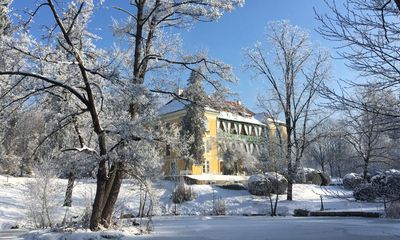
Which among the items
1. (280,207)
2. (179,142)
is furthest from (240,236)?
(280,207)

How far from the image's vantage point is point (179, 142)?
49.1ft

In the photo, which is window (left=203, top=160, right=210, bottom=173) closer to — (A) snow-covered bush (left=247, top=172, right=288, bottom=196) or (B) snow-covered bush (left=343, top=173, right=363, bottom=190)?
(A) snow-covered bush (left=247, top=172, right=288, bottom=196)

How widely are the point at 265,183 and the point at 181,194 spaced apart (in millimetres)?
6301

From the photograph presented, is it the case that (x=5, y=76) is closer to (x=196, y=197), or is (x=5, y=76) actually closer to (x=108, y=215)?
(x=108, y=215)

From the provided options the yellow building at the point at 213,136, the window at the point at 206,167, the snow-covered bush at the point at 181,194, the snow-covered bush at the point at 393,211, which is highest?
the yellow building at the point at 213,136

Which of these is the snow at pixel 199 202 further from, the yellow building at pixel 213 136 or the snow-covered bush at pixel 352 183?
the yellow building at pixel 213 136

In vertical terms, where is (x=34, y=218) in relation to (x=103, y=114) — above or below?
below

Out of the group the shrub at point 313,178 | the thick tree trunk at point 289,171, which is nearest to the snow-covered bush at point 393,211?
the thick tree trunk at point 289,171

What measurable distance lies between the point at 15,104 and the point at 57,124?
10.0ft

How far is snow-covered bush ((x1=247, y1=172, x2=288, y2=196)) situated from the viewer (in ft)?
104

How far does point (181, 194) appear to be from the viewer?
103 feet

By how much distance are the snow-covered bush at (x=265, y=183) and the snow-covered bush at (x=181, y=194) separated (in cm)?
474

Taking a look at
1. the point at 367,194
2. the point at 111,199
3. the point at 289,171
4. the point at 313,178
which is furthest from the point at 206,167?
the point at 367,194

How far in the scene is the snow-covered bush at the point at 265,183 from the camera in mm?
31778
